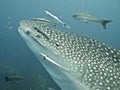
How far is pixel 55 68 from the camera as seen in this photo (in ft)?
11.1

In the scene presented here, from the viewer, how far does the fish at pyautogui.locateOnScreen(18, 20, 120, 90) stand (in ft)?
11.0

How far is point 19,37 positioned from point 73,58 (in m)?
25.3

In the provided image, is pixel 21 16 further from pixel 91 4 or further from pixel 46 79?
pixel 46 79

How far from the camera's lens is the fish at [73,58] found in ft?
11.0

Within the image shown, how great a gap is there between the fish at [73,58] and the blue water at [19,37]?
11.8 meters

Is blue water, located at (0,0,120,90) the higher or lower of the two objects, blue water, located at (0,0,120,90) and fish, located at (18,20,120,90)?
the lower

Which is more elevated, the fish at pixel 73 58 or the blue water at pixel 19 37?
the fish at pixel 73 58

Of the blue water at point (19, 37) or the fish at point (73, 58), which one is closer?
the fish at point (73, 58)

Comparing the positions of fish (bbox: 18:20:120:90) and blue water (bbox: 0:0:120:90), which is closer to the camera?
fish (bbox: 18:20:120:90)

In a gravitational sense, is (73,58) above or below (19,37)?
above

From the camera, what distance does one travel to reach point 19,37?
28.4 meters

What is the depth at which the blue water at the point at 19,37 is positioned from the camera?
17.4 m

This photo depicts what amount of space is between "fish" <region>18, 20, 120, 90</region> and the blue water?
11822 millimetres

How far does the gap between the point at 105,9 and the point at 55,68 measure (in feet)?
197
